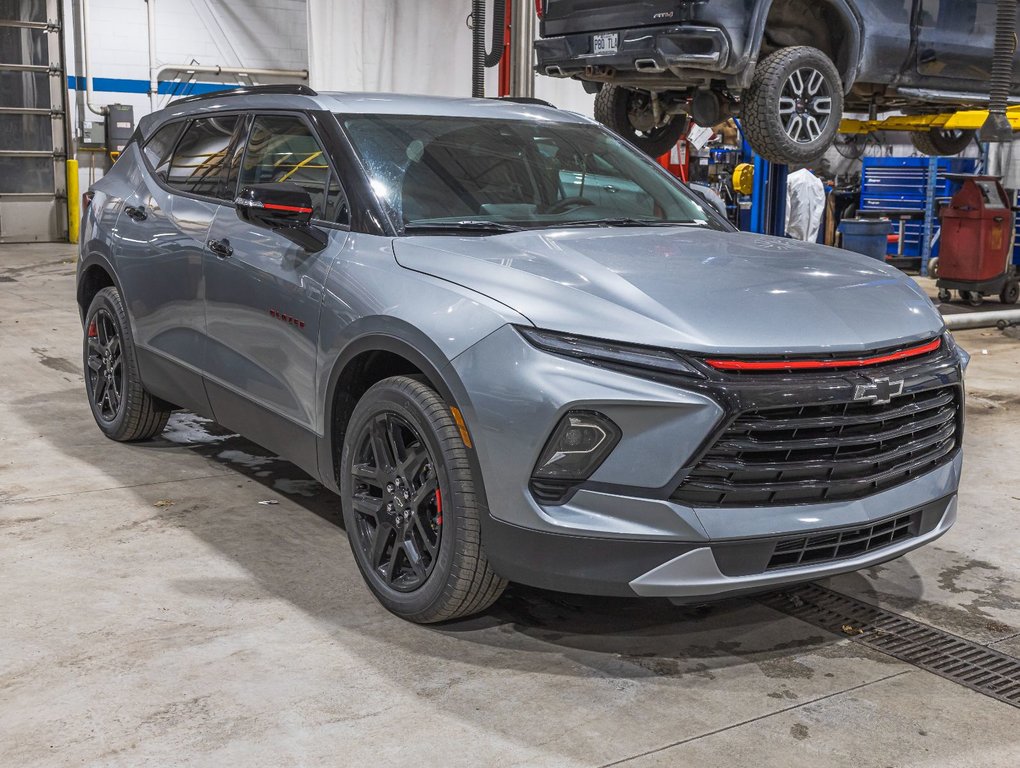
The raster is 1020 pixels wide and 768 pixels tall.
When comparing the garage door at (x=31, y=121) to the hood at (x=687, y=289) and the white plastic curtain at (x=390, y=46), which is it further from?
the hood at (x=687, y=289)

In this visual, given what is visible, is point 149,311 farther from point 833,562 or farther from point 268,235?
point 833,562

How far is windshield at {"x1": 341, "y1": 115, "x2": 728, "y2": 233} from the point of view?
3840mm

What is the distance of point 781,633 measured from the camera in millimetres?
3523

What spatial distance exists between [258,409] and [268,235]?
0.63m

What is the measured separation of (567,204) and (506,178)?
0.24 metres

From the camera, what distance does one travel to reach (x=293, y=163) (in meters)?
4.18

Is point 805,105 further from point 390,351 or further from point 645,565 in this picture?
point 645,565

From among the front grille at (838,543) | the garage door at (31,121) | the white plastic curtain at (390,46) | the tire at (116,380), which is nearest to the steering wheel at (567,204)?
the front grille at (838,543)

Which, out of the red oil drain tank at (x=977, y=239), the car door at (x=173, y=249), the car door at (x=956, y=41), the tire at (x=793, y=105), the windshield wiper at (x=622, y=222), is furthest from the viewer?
the red oil drain tank at (x=977, y=239)

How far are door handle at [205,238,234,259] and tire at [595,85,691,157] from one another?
208 inches

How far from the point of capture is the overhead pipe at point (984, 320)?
9547mm

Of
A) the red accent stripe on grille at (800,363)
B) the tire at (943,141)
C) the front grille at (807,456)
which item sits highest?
the tire at (943,141)

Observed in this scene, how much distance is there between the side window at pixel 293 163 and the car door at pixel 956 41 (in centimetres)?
610

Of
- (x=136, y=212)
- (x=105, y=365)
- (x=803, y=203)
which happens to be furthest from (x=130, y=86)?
(x=136, y=212)
